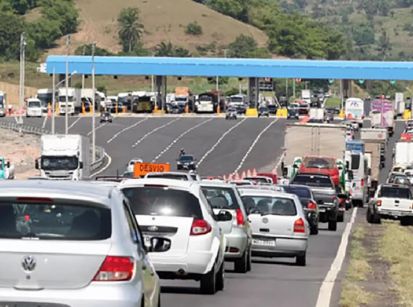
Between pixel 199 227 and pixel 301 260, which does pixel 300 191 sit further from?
pixel 199 227

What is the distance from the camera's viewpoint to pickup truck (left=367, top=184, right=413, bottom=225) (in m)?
52.2

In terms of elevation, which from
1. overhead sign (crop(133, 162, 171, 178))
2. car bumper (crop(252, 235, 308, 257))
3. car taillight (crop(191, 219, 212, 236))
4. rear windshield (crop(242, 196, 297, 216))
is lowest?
overhead sign (crop(133, 162, 171, 178))

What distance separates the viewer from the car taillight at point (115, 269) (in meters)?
10.8

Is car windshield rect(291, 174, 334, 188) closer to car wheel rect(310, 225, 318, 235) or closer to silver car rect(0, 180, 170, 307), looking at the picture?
car wheel rect(310, 225, 318, 235)

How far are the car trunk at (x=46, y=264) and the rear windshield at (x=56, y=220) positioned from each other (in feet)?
0.47

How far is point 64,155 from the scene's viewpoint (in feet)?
212

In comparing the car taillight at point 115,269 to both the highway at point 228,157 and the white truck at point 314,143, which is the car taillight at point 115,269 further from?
the white truck at point 314,143

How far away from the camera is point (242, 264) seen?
953 inches

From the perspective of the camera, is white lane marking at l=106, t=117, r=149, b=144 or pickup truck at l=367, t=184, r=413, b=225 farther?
white lane marking at l=106, t=117, r=149, b=144

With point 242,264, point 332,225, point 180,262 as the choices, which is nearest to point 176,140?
point 332,225

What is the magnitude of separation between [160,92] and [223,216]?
123 metres

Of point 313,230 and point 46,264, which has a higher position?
point 46,264

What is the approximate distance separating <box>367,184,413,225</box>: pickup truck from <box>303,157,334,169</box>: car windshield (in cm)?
661

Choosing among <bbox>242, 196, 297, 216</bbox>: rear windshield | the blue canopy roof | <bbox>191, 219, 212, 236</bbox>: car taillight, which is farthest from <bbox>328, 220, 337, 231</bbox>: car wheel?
the blue canopy roof
